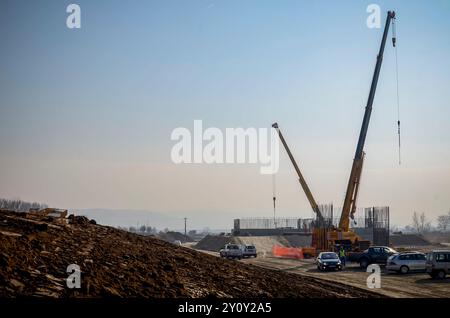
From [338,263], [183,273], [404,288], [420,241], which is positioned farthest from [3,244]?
[420,241]

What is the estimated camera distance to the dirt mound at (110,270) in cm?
1515

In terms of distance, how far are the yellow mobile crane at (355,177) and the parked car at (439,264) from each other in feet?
63.2

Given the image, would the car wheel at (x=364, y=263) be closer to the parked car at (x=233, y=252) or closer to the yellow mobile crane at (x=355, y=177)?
the yellow mobile crane at (x=355, y=177)

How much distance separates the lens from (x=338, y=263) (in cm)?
3897

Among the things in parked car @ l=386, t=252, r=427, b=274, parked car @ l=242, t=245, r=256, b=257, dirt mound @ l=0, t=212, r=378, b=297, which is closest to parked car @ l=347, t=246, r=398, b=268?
parked car @ l=386, t=252, r=427, b=274

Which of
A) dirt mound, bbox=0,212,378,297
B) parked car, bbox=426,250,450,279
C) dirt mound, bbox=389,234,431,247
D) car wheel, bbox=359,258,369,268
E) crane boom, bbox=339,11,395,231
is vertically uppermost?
crane boom, bbox=339,11,395,231

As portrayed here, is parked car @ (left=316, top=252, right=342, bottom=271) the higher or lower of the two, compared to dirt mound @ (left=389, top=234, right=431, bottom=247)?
higher

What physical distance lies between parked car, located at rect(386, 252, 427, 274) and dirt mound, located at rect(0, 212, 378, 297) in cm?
1264

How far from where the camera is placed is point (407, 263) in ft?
118

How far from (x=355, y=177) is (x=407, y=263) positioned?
16210 mm

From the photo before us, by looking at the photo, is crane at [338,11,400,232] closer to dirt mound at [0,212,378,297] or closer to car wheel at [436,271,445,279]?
car wheel at [436,271,445,279]

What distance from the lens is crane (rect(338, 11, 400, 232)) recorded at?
5112 cm

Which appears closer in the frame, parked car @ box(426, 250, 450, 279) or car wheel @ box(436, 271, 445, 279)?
parked car @ box(426, 250, 450, 279)

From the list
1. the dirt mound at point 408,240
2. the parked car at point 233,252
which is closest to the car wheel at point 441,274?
the parked car at point 233,252
